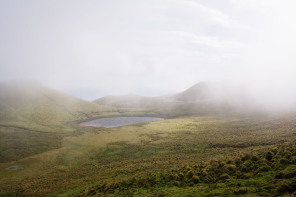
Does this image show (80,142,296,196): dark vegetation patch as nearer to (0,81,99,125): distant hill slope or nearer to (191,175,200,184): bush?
(191,175,200,184): bush

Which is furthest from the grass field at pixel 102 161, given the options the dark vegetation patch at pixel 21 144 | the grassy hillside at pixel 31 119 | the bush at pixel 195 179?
the grassy hillside at pixel 31 119

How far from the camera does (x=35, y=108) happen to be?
480 ft

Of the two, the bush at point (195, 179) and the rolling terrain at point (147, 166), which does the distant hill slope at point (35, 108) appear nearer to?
the rolling terrain at point (147, 166)

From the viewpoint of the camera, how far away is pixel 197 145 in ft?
175

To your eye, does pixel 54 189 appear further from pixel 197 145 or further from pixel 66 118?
pixel 66 118

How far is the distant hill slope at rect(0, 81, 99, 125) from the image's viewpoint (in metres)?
124

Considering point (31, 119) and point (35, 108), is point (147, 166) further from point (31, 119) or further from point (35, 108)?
point (35, 108)

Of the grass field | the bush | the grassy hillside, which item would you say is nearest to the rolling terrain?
the grass field

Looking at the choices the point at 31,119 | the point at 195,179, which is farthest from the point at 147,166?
the point at 31,119

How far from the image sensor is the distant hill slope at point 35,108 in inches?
4889

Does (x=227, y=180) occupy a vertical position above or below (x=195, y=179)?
above

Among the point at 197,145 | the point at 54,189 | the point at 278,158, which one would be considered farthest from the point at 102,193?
the point at 197,145

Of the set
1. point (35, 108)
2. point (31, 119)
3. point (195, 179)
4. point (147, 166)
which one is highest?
point (35, 108)

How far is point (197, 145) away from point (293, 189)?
3854cm
